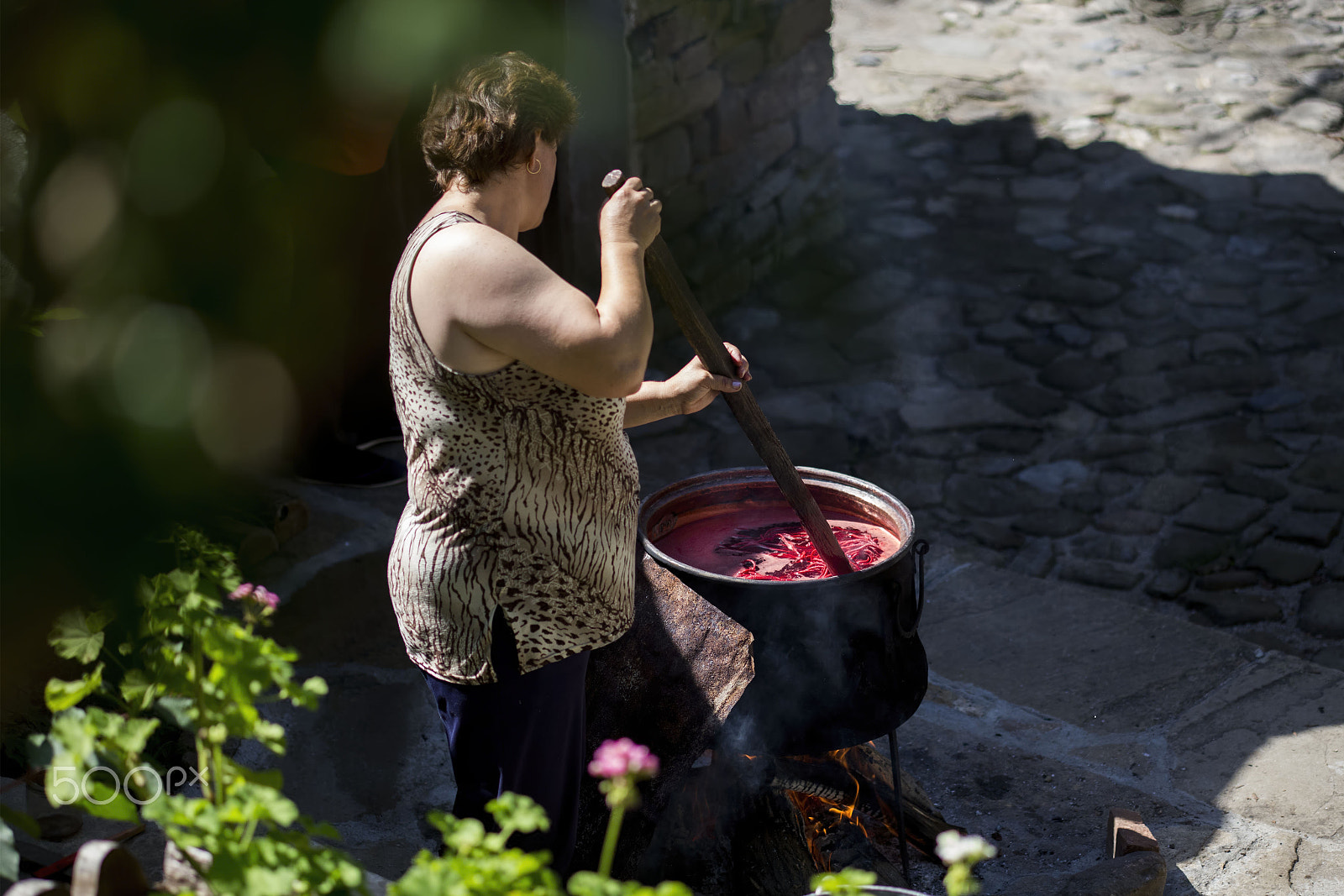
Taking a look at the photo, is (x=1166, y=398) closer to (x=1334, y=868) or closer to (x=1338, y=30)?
(x=1334, y=868)

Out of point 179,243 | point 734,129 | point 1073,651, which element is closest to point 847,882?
point 1073,651

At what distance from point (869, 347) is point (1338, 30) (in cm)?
682

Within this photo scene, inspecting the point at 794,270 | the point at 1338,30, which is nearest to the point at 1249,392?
the point at 794,270

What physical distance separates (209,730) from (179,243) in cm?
315

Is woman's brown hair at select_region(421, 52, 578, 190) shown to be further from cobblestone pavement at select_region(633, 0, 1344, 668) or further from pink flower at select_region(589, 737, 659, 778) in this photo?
cobblestone pavement at select_region(633, 0, 1344, 668)

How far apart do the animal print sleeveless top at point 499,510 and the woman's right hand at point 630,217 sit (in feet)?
0.87

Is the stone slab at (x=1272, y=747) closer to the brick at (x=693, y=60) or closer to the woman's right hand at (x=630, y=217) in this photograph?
the woman's right hand at (x=630, y=217)

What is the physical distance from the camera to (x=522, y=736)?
94.7 inches

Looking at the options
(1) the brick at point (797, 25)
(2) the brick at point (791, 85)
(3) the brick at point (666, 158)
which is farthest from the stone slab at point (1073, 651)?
(1) the brick at point (797, 25)

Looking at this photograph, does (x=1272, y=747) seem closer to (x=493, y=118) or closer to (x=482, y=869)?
(x=493, y=118)

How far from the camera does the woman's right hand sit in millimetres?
2221

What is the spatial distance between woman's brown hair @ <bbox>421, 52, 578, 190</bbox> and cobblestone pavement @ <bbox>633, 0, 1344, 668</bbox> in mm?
3033

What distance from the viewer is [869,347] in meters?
6.52

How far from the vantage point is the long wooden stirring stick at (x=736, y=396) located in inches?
94.8
